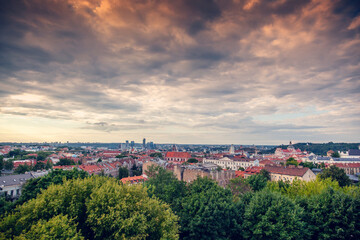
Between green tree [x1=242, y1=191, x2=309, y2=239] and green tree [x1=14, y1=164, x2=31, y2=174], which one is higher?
green tree [x1=242, y1=191, x2=309, y2=239]

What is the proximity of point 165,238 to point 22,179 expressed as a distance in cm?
6669

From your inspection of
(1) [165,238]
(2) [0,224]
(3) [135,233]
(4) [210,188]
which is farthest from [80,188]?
(4) [210,188]

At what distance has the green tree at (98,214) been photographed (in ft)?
58.0

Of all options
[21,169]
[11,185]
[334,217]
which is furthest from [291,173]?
[21,169]

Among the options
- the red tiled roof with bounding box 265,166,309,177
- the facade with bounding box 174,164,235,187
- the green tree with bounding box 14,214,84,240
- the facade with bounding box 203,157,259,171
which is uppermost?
the green tree with bounding box 14,214,84,240

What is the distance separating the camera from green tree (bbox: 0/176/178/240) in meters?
17.7

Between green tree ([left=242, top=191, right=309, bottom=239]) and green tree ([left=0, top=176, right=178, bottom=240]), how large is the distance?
12.1 meters

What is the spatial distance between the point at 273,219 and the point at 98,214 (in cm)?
2204

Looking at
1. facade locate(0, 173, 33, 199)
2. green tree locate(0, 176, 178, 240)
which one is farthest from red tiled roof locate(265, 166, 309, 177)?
facade locate(0, 173, 33, 199)

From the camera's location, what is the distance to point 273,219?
26734 millimetres

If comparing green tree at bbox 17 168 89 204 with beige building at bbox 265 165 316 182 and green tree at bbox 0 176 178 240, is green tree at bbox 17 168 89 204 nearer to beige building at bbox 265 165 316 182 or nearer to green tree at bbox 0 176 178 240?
green tree at bbox 0 176 178 240

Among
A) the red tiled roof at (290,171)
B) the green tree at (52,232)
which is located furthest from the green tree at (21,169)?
the red tiled roof at (290,171)

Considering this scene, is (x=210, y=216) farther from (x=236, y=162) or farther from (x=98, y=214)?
(x=236, y=162)

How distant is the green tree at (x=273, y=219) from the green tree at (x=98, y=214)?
12134 millimetres
